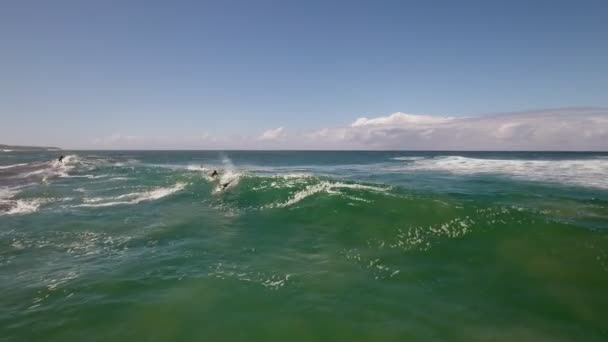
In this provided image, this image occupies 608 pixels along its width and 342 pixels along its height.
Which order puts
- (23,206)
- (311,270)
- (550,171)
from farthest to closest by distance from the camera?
(550,171), (23,206), (311,270)

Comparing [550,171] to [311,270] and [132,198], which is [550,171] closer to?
[311,270]

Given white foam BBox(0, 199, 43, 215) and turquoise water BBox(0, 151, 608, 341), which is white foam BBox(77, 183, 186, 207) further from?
white foam BBox(0, 199, 43, 215)

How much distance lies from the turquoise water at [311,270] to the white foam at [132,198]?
0.99 metres

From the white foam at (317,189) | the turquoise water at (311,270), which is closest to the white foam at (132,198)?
the turquoise water at (311,270)

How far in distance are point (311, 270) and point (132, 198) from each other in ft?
61.4

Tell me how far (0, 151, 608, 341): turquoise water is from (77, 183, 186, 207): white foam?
3.25 feet

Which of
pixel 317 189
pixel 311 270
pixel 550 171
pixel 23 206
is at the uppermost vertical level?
pixel 550 171

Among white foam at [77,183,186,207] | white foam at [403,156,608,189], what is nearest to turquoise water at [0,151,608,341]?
white foam at [77,183,186,207]

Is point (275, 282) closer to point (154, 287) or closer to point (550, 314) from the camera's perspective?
point (154, 287)

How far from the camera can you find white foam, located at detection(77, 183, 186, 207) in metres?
20.8

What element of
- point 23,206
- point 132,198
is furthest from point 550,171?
point 23,206

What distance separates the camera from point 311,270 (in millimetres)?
9930

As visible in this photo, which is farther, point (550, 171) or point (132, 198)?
point (550, 171)

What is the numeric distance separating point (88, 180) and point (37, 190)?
7.43 meters
